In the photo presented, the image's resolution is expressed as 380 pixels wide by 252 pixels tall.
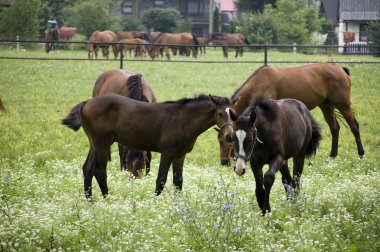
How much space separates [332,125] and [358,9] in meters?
49.9

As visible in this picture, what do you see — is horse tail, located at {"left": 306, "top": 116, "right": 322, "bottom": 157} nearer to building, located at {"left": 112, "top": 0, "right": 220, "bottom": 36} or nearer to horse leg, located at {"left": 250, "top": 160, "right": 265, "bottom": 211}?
horse leg, located at {"left": 250, "top": 160, "right": 265, "bottom": 211}

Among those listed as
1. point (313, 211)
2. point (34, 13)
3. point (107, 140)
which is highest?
point (34, 13)

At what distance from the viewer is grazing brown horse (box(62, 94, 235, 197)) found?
876cm

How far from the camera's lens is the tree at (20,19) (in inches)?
1742

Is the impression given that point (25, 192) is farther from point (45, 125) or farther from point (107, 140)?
point (45, 125)

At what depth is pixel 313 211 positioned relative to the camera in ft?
26.1

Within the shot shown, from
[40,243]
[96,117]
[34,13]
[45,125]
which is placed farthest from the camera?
[34,13]

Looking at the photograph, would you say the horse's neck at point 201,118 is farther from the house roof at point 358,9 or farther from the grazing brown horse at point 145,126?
the house roof at point 358,9

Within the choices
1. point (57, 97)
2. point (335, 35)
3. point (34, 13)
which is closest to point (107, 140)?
point (57, 97)

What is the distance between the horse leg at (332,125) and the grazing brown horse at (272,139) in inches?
144

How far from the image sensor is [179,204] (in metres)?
7.42

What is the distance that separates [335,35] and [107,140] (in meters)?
61.2

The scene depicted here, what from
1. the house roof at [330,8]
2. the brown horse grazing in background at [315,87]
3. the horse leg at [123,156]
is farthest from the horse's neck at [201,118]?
the house roof at [330,8]

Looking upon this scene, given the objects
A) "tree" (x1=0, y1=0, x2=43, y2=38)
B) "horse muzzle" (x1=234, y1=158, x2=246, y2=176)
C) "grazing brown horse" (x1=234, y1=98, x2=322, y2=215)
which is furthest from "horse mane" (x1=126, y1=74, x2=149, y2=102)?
"tree" (x1=0, y1=0, x2=43, y2=38)
